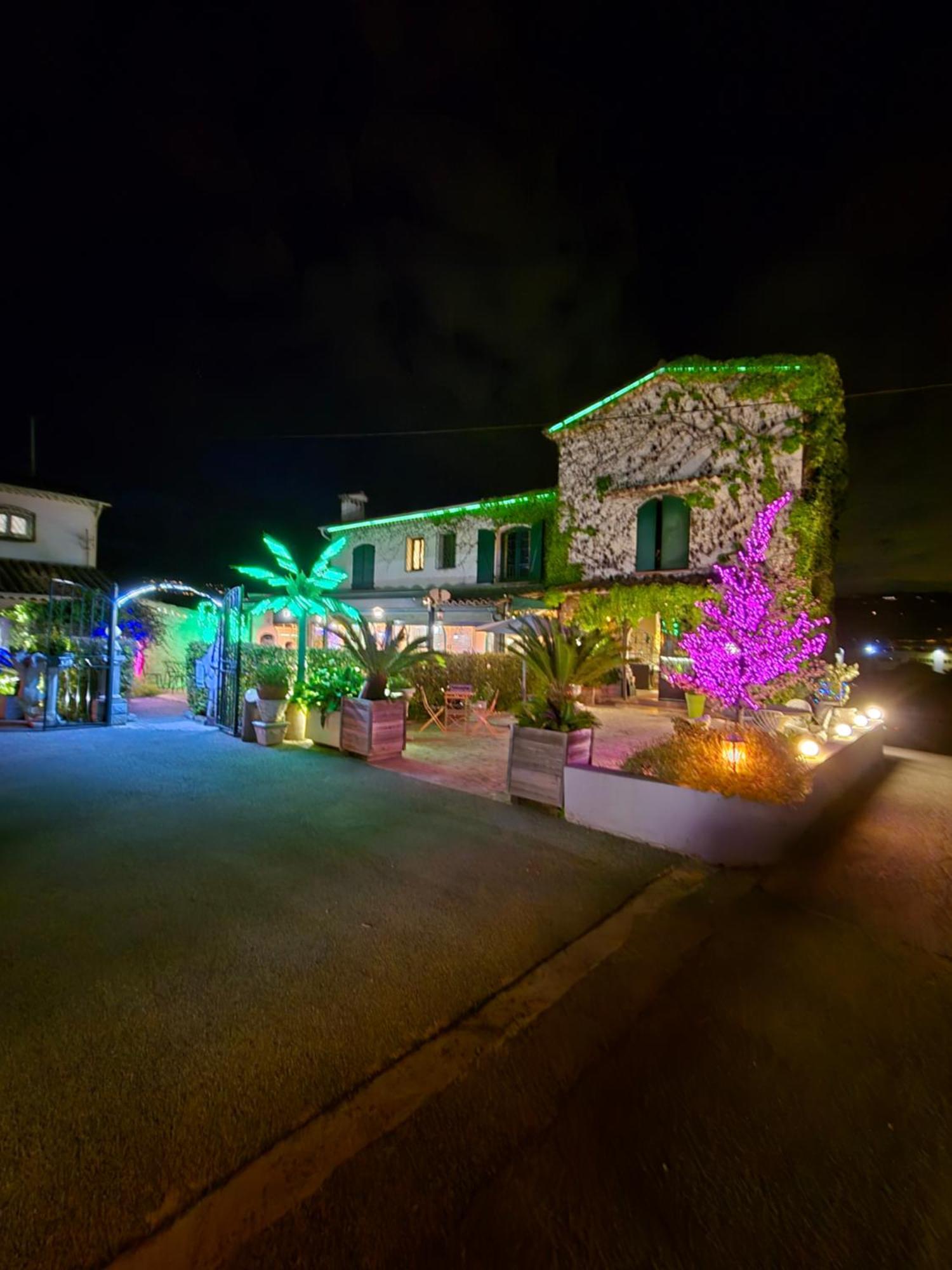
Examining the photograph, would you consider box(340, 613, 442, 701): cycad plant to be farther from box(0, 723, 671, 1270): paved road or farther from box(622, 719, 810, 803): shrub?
box(622, 719, 810, 803): shrub

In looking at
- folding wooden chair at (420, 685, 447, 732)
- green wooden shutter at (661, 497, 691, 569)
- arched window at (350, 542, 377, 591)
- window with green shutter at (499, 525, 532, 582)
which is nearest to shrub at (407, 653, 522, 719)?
folding wooden chair at (420, 685, 447, 732)

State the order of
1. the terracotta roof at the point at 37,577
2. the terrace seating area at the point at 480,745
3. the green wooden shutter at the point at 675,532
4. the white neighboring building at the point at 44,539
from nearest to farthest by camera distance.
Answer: the terrace seating area at the point at 480,745 < the terracotta roof at the point at 37,577 < the white neighboring building at the point at 44,539 < the green wooden shutter at the point at 675,532

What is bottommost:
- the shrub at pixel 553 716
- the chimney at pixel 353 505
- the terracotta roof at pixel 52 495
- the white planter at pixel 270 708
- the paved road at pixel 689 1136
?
the paved road at pixel 689 1136

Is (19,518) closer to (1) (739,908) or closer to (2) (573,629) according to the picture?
(2) (573,629)

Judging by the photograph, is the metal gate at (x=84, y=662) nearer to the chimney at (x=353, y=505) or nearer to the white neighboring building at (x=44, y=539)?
the white neighboring building at (x=44, y=539)

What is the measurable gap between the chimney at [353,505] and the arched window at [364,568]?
84.6 inches

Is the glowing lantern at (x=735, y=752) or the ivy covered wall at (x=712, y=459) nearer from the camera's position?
the glowing lantern at (x=735, y=752)

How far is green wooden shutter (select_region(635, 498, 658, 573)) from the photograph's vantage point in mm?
17750

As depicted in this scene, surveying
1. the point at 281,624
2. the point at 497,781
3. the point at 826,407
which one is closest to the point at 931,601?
the point at 826,407

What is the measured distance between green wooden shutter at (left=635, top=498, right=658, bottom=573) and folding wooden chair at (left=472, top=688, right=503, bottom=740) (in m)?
7.60

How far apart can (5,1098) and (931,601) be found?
116 metres

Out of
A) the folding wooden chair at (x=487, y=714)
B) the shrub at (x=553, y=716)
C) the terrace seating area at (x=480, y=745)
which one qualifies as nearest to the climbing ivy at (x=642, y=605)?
the terrace seating area at (x=480, y=745)

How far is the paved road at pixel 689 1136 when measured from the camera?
5.83 ft

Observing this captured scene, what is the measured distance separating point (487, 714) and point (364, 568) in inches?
571
